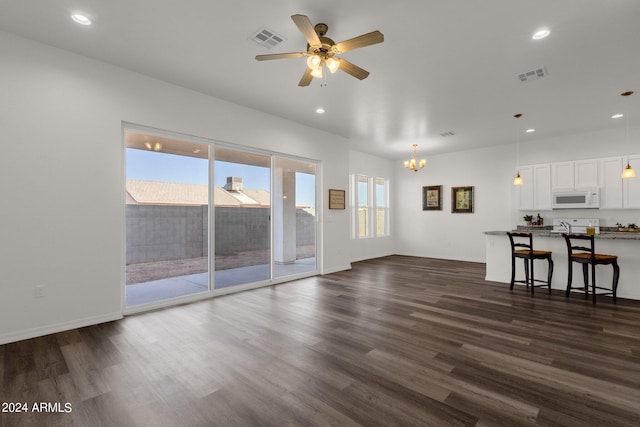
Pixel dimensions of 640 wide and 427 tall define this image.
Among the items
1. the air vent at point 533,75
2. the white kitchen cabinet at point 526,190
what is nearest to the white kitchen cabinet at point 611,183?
the white kitchen cabinet at point 526,190

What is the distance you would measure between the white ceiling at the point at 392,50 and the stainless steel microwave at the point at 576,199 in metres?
1.68

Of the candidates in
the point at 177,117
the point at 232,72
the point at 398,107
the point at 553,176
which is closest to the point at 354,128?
the point at 398,107

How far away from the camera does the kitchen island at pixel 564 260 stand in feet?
14.6

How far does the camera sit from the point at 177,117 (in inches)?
166

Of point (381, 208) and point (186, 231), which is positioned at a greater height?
point (381, 208)

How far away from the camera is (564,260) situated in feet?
16.4

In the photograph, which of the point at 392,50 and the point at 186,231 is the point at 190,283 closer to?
the point at 186,231

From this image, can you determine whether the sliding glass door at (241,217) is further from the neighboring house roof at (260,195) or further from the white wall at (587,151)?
the white wall at (587,151)

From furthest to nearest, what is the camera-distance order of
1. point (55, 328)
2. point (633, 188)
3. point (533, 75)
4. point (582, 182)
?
point (582, 182) < point (633, 188) < point (533, 75) < point (55, 328)

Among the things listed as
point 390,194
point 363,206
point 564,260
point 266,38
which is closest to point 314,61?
point 266,38

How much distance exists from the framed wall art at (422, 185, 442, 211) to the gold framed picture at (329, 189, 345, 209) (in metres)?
3.45

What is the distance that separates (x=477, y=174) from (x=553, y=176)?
169 cm

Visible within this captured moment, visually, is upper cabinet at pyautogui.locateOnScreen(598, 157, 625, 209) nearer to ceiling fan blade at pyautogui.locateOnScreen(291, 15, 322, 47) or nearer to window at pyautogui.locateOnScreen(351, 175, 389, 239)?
window at pyautogui.locateOnScreen(351, 175, 389, 239)

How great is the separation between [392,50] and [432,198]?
6.30 meters
